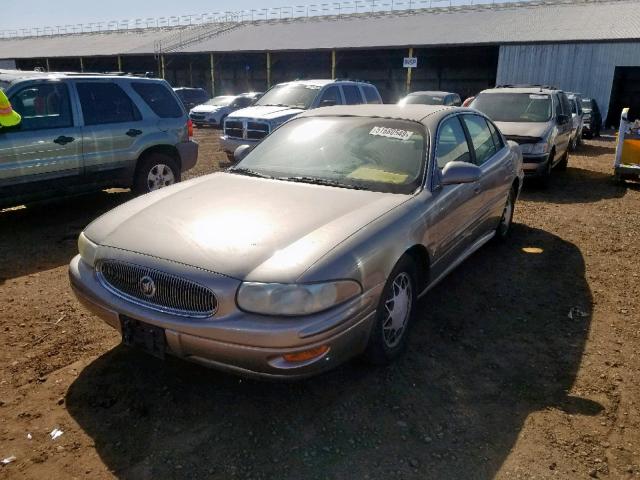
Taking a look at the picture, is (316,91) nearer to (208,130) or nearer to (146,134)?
(146,134)

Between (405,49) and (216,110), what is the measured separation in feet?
42.9

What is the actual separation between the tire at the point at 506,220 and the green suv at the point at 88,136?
4672mm

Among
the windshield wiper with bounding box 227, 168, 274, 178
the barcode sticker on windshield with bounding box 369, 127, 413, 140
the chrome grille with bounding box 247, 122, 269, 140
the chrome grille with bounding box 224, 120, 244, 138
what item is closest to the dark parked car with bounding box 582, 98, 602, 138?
the chrome grille with bounding box 247, 122, 269, 140

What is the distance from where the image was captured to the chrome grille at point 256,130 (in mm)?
10695

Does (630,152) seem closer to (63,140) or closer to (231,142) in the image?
(231,142)

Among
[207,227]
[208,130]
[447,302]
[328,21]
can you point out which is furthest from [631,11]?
[207,227]

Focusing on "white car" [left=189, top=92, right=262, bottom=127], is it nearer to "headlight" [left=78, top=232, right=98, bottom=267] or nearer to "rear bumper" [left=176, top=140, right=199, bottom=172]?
"rear bumper" [left=176, top=140, right=199, bottom=172]

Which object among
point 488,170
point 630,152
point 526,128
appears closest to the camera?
point 488,170

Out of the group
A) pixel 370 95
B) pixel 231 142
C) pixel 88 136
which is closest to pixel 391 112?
pixel 88 136

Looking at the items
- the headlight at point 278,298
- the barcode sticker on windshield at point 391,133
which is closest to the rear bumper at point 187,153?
the barcode sticker on windshield at point 391,133

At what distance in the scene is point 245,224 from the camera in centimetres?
303

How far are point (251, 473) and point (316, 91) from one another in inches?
397

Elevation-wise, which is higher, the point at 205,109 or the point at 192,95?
the point at 192,95

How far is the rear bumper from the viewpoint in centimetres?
766
